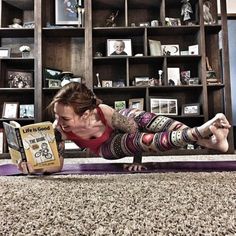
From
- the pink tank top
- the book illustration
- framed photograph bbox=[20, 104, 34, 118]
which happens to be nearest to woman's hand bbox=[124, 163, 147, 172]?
the pink tank top

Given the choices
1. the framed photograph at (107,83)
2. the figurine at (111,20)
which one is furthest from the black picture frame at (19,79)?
the figurine at (111,20)

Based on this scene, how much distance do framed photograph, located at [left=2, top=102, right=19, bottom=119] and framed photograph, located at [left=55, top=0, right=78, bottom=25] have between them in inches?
35.3

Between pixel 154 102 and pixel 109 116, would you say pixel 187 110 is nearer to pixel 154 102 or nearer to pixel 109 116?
pixel 154 102

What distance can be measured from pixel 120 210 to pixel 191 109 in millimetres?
2386

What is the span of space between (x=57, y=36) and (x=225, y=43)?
1643 millimetres

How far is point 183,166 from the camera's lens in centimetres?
137

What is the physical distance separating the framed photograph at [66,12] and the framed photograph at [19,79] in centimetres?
59

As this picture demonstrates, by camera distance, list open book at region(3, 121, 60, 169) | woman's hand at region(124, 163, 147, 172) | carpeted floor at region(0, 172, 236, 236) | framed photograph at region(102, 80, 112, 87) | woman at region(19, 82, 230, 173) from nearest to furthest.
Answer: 1. carpeted floor at region(0, 172, 236, 236)
2. open book at region(3, 121, 60, 169)
3. woman at region(19, 82, 230, 173)
4. woman's hand at region(124, 163, 147, 172)
5. framed photograph at region(102, 80, 112, 87)

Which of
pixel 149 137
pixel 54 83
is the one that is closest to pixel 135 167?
pixel 149 137

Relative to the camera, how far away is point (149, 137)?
4.14 feet

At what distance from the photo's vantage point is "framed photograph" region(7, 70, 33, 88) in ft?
9.61

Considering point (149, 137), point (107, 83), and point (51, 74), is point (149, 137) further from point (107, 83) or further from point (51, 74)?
point (51, 74)

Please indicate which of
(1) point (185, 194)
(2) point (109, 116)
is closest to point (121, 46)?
(2) point (109, 116)

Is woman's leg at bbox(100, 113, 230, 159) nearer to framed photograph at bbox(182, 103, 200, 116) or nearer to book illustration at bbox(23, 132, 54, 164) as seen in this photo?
book illustration at bbox(23, 132, 54, 164)
